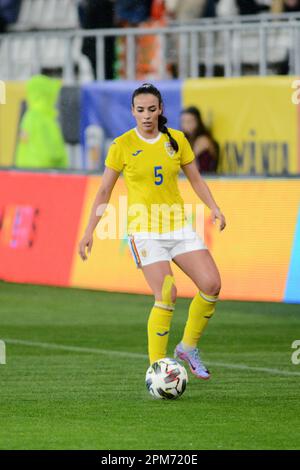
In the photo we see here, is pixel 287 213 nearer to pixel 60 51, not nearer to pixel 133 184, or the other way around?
pixel 133 184

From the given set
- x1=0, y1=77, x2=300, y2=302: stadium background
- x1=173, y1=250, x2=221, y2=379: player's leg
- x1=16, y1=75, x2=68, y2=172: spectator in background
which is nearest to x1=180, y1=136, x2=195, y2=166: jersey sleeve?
x1=173, y1=250, x2=221, y2=379: player's leg

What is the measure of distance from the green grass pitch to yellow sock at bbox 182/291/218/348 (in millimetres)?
362

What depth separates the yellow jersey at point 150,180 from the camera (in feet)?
38.6

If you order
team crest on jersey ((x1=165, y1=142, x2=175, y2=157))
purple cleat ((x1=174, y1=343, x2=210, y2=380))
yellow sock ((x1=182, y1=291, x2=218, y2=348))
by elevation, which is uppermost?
team crest on jersey ((x1=165, y1=142, x2=175, y2=157))

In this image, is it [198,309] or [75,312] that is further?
[75,312]

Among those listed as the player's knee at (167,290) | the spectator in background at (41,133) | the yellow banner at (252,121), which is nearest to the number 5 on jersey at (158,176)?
the player's knee at (167,290)

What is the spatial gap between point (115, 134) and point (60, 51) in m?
2.49

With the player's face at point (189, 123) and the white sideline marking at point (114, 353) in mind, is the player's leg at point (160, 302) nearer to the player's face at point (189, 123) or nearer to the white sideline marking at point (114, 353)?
the white sideline marking at point (114, 353)

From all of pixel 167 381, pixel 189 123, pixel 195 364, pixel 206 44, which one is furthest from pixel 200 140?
pixel 167 381

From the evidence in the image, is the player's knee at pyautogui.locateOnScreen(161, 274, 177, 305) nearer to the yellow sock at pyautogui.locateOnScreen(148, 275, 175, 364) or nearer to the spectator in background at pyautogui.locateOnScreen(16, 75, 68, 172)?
the yellow sock at pyautogui.locateOnScreen(148, 275, 175, 364)

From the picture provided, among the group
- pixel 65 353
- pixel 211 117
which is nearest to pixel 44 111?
pixel 211 117

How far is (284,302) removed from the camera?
1700cm

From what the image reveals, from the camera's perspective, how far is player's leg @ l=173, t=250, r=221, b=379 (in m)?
11.8

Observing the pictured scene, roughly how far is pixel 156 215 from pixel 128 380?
141 centimetres
